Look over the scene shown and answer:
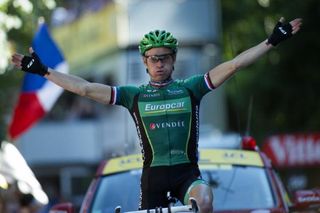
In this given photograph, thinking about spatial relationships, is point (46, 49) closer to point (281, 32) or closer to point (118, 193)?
point (118, 193)

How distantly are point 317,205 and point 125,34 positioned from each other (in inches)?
1036

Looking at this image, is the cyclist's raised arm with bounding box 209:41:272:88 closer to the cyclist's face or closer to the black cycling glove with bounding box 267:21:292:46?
the black cycling glove with bounding box 267:21:292:46

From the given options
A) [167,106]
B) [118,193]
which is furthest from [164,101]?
[118,193]

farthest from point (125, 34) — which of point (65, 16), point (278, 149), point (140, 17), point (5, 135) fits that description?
point (5, 135)

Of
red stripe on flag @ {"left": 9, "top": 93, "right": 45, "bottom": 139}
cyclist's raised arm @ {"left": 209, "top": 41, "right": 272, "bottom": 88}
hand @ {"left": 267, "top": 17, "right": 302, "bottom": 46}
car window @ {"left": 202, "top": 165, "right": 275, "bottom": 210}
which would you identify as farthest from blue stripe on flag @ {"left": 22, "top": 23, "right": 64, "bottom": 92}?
hand @ {"left": 267, "top": 17, "right": 302, "bottom": 46}

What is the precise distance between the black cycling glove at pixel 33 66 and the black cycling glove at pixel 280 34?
5.18 feet

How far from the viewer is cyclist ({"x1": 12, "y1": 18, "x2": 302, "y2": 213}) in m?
7.58

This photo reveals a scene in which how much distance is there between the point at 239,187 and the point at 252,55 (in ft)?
6.38

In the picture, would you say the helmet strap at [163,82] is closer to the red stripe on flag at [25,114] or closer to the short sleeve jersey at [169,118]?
the short sleeve jersey at [169,118]

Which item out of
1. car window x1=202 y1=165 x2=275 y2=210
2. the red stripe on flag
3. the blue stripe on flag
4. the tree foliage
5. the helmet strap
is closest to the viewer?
the helmet strap

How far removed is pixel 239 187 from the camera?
9180 millimetres

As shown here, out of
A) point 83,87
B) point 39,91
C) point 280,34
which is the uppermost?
point 39,91

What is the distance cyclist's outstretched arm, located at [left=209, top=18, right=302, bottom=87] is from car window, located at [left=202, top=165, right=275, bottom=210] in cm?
155

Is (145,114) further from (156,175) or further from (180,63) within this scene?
(180,63)
